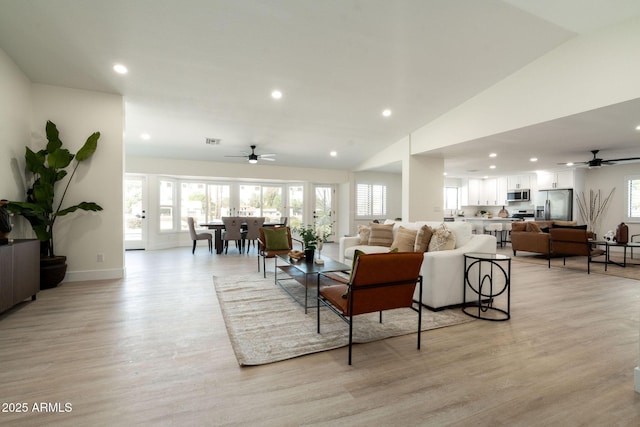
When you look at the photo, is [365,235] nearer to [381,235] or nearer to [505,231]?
[381,235]

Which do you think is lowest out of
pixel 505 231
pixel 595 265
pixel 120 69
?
pixel 595 265

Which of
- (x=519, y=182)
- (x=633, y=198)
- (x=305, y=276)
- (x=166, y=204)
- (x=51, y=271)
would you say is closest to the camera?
(x=305, y=276)

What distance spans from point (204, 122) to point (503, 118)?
526 cm

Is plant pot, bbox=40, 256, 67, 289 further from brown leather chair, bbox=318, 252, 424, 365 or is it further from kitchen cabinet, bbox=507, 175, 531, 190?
kitchen cabinet, bbox=507, 175, 531, 190

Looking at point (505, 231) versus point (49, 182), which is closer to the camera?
point (49, 182)

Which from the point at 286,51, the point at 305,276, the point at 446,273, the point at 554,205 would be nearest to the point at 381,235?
the point at 446,273

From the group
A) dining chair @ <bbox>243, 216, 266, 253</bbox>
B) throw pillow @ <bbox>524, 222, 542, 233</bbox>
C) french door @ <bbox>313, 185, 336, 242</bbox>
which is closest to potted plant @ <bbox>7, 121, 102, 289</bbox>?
dining chair @ <bbox>243, 216, 266, 253</bbox>

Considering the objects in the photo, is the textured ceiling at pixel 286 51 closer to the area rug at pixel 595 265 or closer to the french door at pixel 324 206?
the area rug at pixel 595 265

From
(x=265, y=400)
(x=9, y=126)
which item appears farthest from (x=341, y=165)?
(x=265, y=400)

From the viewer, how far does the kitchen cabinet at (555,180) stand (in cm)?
861

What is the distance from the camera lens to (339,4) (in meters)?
3.15

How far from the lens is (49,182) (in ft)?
13.5

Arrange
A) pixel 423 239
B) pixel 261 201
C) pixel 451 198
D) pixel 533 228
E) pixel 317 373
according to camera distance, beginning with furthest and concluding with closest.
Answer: pixel 451 198 < pixel 261 201 < pixel 533 228 < pixel 423 239 < pixel 317 373

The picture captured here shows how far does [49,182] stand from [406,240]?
5.01 meters
